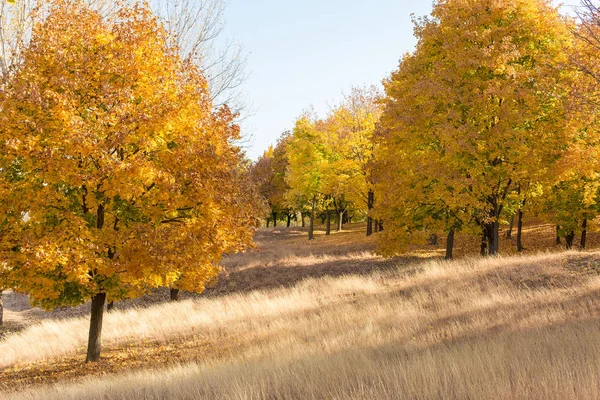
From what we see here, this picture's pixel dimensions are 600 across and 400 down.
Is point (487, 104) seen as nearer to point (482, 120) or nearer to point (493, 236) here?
point (482, 120)

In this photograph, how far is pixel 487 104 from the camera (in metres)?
17.5

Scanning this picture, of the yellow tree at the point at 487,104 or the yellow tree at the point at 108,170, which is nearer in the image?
the yellow tree at the point at 108,170

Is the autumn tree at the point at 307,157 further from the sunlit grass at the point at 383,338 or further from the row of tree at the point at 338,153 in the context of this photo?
the sunlit grass at the point at 383,338

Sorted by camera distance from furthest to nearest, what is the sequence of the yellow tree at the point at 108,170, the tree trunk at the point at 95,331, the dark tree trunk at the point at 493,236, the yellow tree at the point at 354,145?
the yellow tree at the point at 354,145
the dark tree trunk at the point at 493,236
the tree trunk at the point at 95,331
the yellow tree at the point at 108,170

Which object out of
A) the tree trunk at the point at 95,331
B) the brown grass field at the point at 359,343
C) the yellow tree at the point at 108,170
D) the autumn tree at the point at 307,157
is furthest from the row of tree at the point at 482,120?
the autumn tree at the point at 307,157

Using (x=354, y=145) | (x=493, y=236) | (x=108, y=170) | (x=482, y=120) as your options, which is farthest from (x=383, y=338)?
(x=354, y=145)

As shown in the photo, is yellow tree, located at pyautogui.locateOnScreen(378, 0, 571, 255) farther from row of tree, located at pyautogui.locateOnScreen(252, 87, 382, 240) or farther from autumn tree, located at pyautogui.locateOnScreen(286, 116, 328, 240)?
autumn tree, located at pyautogui.locateOnScreen(286, 116, 328, 240)

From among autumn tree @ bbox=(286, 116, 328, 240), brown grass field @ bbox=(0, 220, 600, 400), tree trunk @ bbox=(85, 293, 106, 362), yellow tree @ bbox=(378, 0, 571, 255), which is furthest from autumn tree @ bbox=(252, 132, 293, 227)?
tree trunk @ bbox=(85, 293, 106, 362)

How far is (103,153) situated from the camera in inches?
374

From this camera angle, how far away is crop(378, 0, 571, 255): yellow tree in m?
17.1

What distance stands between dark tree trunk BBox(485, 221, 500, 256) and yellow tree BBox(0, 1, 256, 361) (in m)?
12.7

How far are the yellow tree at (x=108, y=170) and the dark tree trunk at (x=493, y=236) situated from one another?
1266cm

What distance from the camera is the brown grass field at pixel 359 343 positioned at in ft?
18.6

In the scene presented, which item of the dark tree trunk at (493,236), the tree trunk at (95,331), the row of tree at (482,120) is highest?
the row of tree at (482,120)
